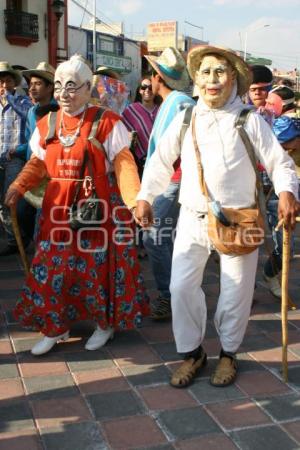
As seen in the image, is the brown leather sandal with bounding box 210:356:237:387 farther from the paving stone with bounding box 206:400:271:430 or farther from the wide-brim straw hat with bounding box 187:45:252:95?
the wide-brim straw hat with bounding box 187:45:252:95

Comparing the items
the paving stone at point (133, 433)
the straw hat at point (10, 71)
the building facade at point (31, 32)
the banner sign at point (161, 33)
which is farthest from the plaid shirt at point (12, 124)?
the banner sign at point (161, 33)

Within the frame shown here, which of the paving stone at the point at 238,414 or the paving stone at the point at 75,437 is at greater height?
the paving stone at the point at 238,414

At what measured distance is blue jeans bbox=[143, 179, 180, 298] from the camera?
3.93m

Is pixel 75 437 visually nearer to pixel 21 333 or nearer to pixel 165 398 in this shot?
pixel 165 398

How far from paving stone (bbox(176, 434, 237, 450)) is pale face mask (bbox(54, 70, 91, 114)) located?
6.40ft

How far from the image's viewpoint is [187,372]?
3109 mm

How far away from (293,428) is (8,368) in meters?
1.62

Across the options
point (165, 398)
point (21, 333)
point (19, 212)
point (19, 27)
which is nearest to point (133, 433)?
point (165, 398)

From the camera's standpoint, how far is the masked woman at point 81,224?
3.34 meters

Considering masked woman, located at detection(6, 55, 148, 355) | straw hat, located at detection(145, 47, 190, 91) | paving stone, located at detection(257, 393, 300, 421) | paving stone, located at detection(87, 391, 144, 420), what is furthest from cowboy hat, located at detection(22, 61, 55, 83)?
paving stone, located at detection(257, 393, 300, 421)

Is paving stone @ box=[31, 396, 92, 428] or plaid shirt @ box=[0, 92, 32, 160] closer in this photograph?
paving stone @ box=[31, 396, 92, 428]

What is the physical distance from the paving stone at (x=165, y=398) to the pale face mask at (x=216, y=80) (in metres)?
1.51

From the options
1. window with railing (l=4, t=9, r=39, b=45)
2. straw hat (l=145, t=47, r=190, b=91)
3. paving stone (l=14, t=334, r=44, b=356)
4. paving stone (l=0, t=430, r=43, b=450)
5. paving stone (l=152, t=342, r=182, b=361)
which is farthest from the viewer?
window with railing (l=4, t=9, r=39, b=45)

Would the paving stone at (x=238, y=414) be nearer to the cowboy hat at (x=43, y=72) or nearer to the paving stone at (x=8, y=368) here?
the paving stone at (x=8, y=368)
